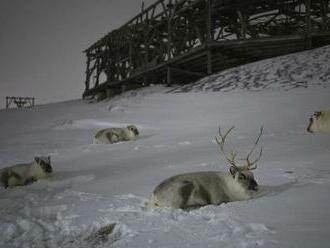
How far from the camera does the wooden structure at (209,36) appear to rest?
1836 cm

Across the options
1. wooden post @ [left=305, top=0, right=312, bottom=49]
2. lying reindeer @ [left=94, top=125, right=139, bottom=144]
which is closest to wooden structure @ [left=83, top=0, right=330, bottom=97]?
wooden post @ [left=305, top=0, right=312, bottom=49]

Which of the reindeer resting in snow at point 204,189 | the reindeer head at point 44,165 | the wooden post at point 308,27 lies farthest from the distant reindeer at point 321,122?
the wooden post at point 308,27

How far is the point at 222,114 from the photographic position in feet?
46.0

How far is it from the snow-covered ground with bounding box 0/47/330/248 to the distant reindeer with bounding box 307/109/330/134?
172mm

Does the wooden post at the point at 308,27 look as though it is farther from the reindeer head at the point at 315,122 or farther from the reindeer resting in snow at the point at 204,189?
the reindeer resting in snow at the point at 204,189

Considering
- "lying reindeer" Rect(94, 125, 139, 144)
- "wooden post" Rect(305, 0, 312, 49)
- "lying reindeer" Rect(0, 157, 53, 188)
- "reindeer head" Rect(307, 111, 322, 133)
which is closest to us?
"lying reindeer" Rect(0, 157, 53, 188)

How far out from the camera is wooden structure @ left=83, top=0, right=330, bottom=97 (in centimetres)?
1836

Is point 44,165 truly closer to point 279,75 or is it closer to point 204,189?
point 204,189

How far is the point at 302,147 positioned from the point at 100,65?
22934 millimetres

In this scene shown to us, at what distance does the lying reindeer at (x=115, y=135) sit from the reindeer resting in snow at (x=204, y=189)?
6.82 m

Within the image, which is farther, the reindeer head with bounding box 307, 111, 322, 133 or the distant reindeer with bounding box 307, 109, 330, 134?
the reindeer head with bounding box 307, 111, 322, 133

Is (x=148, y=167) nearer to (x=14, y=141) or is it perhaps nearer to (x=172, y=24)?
(x=14, y=141)

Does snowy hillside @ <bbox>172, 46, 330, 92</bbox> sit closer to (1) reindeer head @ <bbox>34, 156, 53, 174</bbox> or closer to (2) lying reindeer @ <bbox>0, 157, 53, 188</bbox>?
(1) reindeer head @ <bbox>34, 156, 53, 174</bbox>

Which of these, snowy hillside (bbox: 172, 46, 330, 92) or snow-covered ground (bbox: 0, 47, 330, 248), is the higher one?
snowy hillside (bbox: 172, 46, 330, 92)
